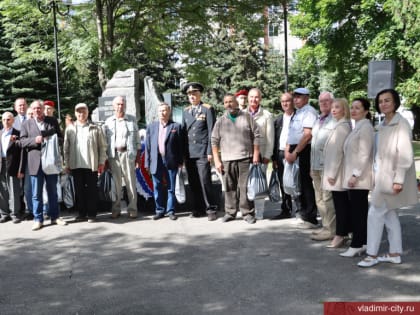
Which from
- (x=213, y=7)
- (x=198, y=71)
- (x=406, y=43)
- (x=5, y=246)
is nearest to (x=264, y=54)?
(x=406, y=43)

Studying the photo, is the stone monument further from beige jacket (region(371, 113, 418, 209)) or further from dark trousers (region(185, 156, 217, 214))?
beige jacket (region(371, 113, 418, 209))

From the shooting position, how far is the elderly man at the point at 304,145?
6.80m

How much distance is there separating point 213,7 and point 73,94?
587 inches

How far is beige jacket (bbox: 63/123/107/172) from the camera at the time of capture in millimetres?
7562

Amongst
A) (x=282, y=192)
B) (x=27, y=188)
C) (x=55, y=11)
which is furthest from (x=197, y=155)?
(x=55, y=11)

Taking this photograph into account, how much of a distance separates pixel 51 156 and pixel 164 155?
1.76 m

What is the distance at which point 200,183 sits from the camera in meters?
7.99

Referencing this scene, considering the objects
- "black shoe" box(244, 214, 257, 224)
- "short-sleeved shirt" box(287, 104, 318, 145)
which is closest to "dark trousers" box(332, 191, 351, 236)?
"short-sleeved shirt" box(287, 104, 318, 145)

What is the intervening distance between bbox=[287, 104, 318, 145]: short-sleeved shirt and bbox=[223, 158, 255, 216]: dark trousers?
81 cm

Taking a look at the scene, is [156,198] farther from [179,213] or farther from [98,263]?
[98,263]

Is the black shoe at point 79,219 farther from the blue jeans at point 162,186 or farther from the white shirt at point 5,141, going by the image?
the white shirt at point 5,141

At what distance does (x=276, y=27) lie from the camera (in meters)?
18.1

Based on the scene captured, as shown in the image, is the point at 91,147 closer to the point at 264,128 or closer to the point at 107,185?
the point at 107,185

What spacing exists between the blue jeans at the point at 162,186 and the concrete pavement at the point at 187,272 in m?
0.67
